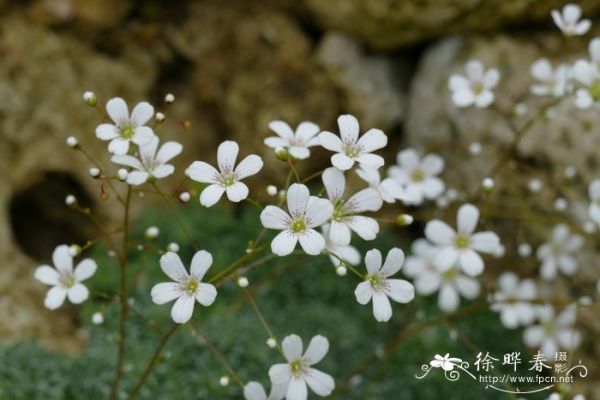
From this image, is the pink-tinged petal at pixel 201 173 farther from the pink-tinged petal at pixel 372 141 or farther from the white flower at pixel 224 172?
the pink-tinged petal at pixel 372 141

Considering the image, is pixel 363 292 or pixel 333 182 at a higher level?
pixel 333 182

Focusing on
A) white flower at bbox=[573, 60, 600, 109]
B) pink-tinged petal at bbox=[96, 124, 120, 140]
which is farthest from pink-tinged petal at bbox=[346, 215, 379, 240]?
white flower at bbox=[573, 60, 600, 109]

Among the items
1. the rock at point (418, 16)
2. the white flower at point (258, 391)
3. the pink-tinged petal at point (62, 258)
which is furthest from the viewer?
the rock at point (418, 16)

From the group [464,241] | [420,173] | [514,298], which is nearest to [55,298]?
[464,241]

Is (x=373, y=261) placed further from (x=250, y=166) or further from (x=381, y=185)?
(x=250, y=166)

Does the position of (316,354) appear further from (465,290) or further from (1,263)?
(1,263)

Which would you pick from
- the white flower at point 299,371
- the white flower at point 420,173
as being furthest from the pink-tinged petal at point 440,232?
the white flower at point 299,371
